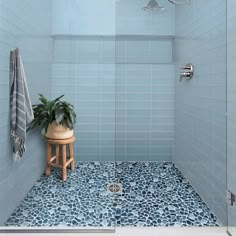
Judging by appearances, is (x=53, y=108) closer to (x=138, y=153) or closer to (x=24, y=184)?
(x=24, y=184)

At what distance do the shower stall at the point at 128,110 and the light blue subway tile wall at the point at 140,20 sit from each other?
11 millimetres

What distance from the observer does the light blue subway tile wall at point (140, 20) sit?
2734 millimetres

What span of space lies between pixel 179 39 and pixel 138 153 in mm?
1370

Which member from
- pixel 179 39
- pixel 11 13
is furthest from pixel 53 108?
pixel 179 39

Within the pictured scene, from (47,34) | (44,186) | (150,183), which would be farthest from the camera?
(47,34)

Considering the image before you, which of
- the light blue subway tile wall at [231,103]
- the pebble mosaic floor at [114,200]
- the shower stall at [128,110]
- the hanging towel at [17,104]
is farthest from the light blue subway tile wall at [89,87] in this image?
the light blue subway tile wall at [231,103]

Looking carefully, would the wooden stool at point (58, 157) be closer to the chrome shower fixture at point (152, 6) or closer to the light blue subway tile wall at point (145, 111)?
the light blue subway tile wall at point (145, 111)

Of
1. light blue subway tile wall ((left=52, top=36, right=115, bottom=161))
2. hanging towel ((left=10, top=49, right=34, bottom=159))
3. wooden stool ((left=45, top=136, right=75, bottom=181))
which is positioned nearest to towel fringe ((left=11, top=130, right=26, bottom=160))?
hanging towel ((left=10, top=49, right=34, bottom=159))

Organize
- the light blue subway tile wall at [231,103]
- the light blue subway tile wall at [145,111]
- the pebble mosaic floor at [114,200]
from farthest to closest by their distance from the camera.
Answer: the light blue subway tile wall at [145,111]
the pebble mosaic floor at [114,200]
the light blue subway tile wall at [231,103]

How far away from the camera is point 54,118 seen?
94.5 inches

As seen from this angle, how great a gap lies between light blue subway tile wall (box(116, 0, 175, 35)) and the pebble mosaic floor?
1.54m

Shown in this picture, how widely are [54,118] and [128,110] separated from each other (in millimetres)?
901

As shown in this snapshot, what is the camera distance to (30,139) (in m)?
A: 2.19

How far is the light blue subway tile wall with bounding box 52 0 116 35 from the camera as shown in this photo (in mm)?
2666
